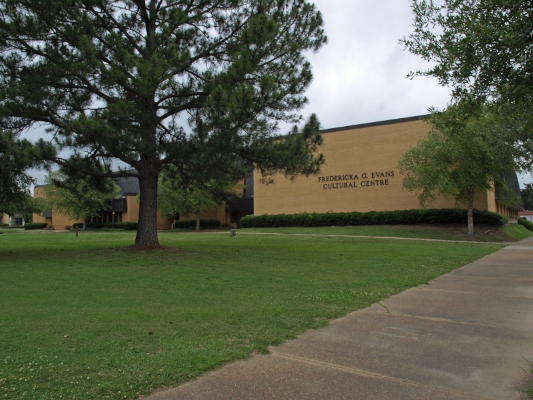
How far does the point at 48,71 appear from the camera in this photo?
13.3 meters

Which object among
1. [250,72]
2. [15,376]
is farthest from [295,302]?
[250,72]

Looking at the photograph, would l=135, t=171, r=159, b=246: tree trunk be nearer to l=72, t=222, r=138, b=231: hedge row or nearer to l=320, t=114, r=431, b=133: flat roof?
l=320, t=114, r=431, b=133: flat roof

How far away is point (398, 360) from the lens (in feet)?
14.5

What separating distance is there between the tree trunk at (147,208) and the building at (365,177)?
17.8 meters

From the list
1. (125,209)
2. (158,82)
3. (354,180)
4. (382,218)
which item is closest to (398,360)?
(158,82)

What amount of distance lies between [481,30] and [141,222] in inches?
502

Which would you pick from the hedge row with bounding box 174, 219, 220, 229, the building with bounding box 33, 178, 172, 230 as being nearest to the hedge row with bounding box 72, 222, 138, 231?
the building with bounding box 33, 178, 172, 230

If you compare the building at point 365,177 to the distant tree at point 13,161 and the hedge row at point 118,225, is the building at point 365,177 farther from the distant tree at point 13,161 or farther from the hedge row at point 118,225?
the distant tree at point 13,161

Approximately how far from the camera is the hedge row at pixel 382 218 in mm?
28609

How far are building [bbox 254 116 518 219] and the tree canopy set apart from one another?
1802cm

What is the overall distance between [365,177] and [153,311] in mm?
28890

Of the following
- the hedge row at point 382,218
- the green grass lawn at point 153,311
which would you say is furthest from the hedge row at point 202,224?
the green grass lawn at point 153,311

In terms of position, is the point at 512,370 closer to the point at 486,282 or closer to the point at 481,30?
the point at 481,30

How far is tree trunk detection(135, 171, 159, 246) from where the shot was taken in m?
15.4
